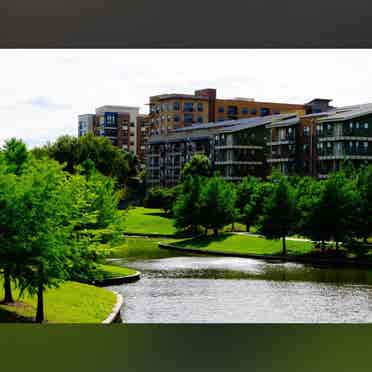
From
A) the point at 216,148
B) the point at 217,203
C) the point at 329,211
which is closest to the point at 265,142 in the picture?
the point at 216,148

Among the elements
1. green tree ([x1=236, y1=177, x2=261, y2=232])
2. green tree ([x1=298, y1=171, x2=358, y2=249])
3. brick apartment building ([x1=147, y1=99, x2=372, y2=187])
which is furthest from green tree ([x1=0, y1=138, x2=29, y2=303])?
green tree ([x1=298, y1=171, x2=358, y2=249])

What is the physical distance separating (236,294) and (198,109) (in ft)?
9.40

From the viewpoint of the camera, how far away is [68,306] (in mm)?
8516

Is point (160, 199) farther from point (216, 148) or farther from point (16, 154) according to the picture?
point (16, 154)

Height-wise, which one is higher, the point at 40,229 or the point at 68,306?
the point at 40,229

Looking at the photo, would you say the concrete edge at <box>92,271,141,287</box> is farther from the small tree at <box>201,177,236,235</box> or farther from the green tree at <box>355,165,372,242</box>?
the green tree at <box>355,165,372,242</box>

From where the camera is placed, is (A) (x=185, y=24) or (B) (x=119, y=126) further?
(B) (x=119, y=126)

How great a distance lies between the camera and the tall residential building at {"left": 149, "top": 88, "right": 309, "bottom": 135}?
1038 centimetres

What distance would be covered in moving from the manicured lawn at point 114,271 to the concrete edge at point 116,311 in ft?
1.89

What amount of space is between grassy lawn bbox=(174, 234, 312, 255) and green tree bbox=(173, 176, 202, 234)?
386 millimetres

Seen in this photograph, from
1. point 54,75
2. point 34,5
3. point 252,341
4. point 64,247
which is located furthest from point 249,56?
point 34,5

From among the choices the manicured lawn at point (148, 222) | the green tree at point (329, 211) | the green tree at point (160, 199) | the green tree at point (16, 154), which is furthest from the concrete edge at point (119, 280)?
the green tree at point (329, 211)

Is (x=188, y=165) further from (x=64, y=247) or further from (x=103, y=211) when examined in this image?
(x=64, y=247)

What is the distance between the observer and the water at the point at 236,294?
978cm
